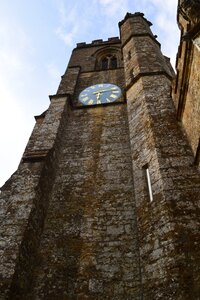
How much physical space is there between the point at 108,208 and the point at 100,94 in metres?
5.88

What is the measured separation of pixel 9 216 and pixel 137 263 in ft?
8.51

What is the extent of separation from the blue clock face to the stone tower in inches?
43.4

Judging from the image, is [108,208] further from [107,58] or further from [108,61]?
[107,58]

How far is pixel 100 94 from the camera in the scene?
1170cm

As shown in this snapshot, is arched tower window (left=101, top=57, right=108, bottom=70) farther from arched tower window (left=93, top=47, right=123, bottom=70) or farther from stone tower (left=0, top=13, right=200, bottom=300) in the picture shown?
stone tower (left=0, top=13, right=200, bottom=300)

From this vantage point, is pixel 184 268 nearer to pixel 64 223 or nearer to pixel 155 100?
pixel 64 223

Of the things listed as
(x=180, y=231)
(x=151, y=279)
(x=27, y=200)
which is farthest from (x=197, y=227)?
(x=27, y=200)

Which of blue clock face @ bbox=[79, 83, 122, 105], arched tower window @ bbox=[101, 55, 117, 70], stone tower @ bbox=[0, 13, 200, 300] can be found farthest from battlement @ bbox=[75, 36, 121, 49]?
stone tower @ bbox=[0, 13, 200, 300]

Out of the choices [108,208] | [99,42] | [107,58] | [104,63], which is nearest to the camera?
[108,208]

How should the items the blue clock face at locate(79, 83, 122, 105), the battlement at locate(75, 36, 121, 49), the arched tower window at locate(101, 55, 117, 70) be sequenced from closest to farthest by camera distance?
the blue clock face at locate(79, 83, 122, 105) < the arched tower window at locate(101, 55, 117, 70) < the battlement at locate(75, 36, 121, 49)

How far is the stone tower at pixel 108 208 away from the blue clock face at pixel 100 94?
43.4 inches

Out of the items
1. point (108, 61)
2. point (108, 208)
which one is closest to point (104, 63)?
point (108, 61)

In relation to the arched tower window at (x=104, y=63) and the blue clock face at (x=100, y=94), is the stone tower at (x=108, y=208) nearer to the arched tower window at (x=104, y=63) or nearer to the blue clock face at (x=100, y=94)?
the blue clock face at (x=100, y=94)

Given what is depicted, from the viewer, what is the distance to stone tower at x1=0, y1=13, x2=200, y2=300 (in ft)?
17.1
